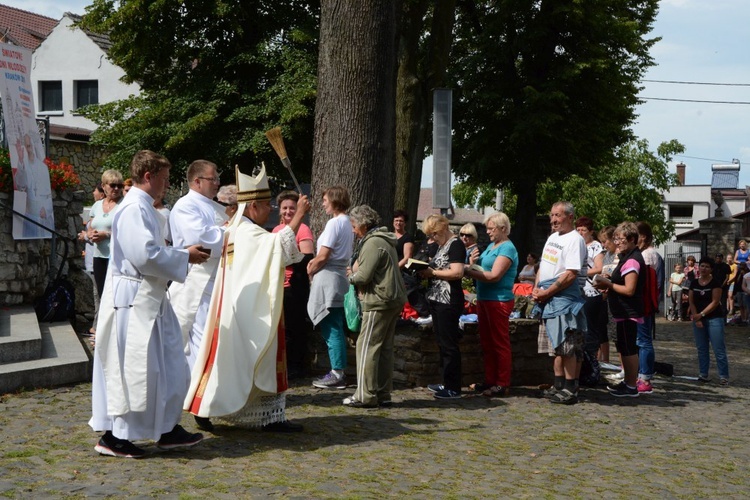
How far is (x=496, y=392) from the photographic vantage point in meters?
9.46

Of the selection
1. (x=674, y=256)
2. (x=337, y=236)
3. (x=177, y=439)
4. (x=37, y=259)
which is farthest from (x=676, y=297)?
(x=177, y=439)

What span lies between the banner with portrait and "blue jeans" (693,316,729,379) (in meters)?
8.31

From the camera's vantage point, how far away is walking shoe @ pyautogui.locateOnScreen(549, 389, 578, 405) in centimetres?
919

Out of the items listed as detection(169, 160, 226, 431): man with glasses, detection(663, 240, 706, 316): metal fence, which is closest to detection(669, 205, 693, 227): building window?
detection(663, 240, 706, 316): metal fence

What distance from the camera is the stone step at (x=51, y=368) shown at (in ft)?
28.0

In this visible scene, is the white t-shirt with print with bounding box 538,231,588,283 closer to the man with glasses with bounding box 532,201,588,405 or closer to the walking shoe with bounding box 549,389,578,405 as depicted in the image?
the man with glasses with bounding box 532,201,588,405

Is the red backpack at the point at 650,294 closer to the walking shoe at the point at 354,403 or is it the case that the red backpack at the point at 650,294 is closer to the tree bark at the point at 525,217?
the walking shoe at the point at 354,403

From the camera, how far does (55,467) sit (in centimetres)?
603

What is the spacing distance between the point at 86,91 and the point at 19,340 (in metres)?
37.0

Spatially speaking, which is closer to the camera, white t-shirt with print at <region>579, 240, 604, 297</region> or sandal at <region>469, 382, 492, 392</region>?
sandal at <region>469, 382, 492, 392</region>

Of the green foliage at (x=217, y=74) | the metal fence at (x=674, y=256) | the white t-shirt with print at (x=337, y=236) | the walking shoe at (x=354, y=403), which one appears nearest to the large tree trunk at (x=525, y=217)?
the metal fence at (x=674, y=256)

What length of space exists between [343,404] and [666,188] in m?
46.7

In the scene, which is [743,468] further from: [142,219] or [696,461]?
[142,219]

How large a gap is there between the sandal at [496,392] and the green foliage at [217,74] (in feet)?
49.5
